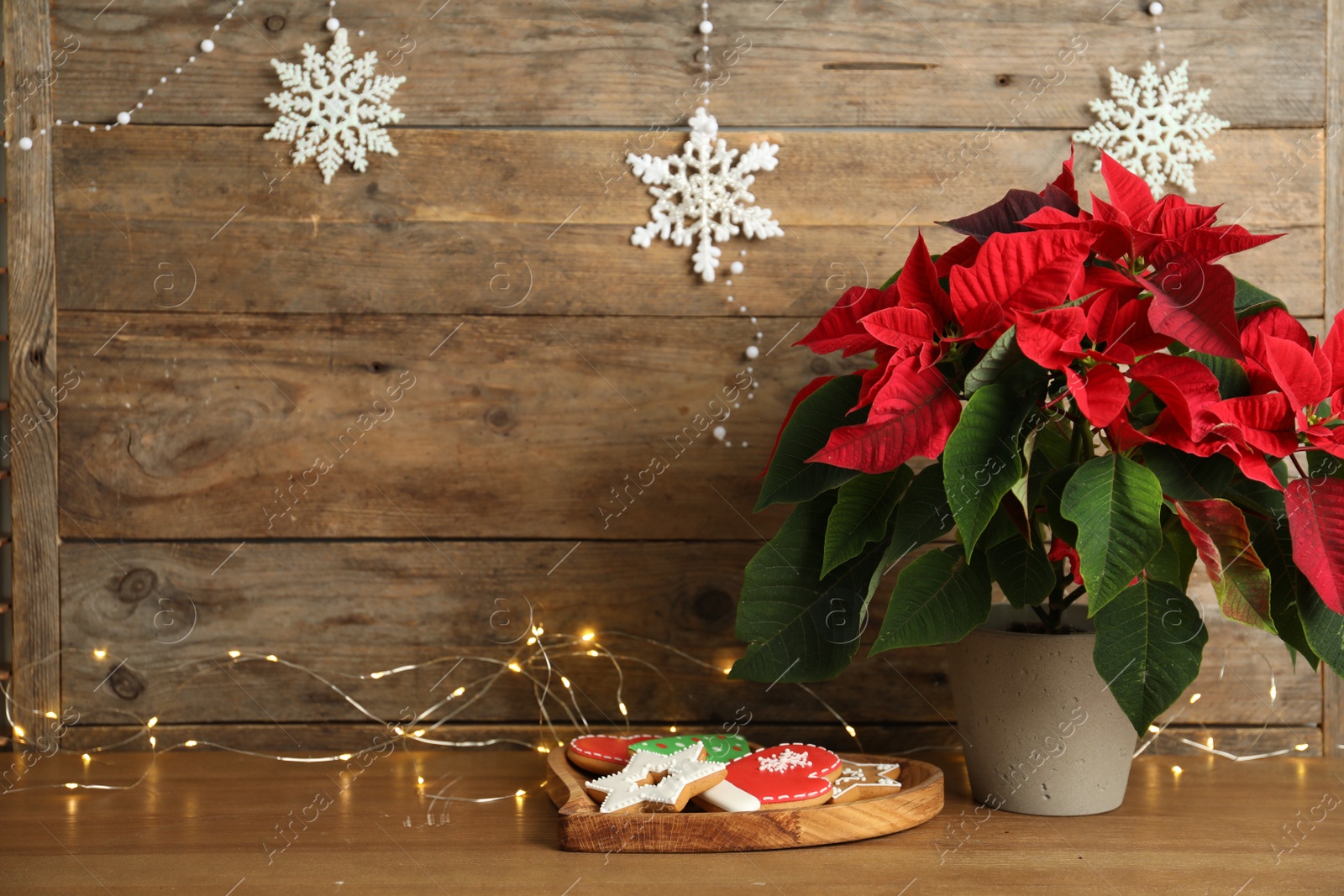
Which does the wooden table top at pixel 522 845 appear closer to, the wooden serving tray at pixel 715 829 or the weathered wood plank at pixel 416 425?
the wooden serving tray at pixel 715 829

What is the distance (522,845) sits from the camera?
0.72m

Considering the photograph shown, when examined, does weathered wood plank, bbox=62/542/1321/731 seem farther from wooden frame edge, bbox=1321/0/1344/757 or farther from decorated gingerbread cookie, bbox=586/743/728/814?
decorated gingerbread cookie, bbox=586/743/728/814

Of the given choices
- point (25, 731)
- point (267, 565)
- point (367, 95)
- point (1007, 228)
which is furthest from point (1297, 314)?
point (25, 731)

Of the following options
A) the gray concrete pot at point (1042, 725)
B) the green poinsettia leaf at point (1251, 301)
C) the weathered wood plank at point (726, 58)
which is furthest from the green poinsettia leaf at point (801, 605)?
the weathered wood plank at point (726, 58)

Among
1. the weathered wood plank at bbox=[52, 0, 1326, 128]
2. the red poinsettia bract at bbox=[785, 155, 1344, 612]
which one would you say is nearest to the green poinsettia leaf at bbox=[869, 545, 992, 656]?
the red poinsettia bract at bbox=[785, 155, 1344, 612]

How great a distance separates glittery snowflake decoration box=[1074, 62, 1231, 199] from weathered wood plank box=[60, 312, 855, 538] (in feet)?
1.15

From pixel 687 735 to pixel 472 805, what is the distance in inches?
7.8

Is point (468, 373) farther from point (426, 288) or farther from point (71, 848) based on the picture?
point (71, 848)

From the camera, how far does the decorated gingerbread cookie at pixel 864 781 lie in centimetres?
75

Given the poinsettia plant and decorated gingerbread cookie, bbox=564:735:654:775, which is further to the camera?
decorated gingerbread cookie, bbox=564:735:654:775

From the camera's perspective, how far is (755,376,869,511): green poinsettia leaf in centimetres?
72

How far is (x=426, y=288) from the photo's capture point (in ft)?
3.18

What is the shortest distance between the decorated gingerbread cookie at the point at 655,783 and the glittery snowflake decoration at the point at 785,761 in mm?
35

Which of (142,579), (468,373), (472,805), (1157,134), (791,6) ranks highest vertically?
(791,6)
